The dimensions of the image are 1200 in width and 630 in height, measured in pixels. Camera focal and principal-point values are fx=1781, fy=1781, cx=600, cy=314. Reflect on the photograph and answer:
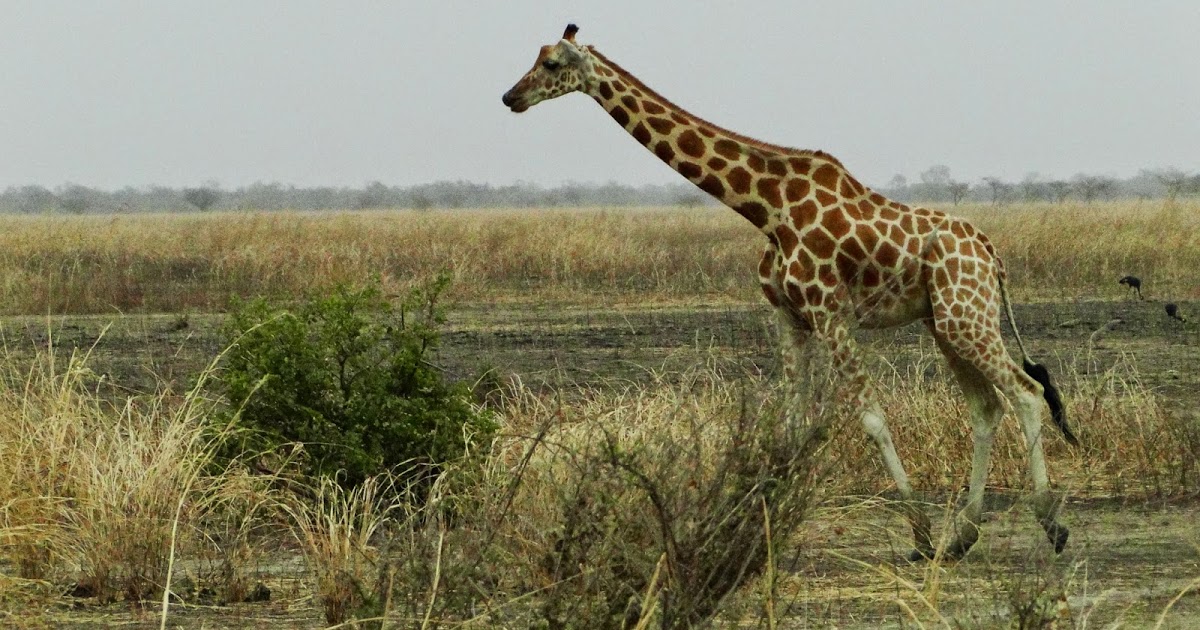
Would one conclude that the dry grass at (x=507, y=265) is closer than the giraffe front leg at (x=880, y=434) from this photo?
No

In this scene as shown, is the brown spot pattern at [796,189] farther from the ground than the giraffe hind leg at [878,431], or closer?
farther from the ground

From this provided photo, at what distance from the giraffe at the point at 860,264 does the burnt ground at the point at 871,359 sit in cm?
27

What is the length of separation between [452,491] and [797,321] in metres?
1.69

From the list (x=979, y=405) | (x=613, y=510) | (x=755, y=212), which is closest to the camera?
(x=613, y=510)

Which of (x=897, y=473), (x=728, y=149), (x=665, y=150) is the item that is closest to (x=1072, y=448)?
(x=897, y=473)

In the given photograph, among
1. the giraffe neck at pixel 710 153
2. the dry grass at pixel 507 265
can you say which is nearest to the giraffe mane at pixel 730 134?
the giraffe neck at pixel 710 153

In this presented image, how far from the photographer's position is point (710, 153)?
8.08m

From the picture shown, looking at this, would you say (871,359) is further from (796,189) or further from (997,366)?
(796,189)

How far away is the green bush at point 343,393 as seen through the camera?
25.9 feet

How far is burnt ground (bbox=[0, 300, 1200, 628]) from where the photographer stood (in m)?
6.21

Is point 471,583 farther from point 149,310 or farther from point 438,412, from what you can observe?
point 149,310

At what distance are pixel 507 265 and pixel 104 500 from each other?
1598 centimetres

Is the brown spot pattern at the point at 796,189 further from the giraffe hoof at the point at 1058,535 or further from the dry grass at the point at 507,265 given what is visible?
the dry grass at the point at 507,265

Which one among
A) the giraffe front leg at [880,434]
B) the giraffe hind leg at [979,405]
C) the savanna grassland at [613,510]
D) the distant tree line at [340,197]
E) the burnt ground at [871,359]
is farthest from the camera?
the distant tree line at [340,197]
